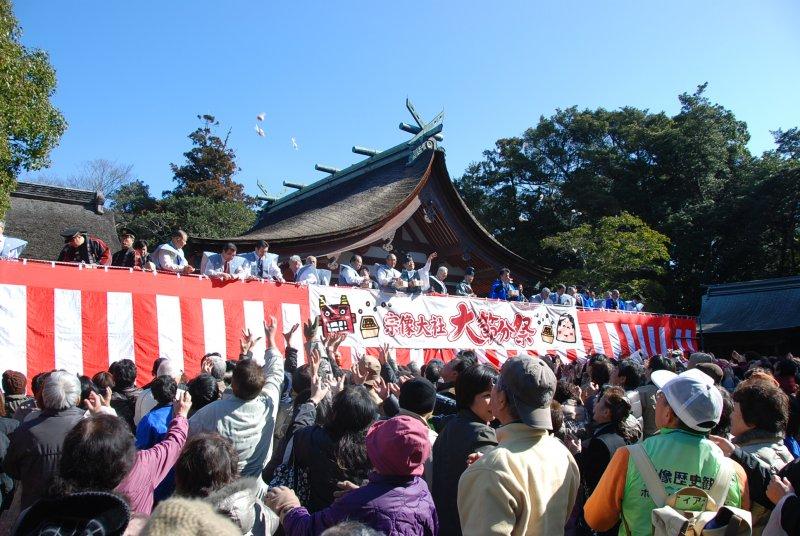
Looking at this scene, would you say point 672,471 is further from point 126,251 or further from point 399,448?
point 126,251

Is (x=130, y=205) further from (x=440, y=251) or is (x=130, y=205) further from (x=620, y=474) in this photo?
(x=620, y=474)

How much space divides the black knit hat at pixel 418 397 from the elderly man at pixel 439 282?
8.59 metres

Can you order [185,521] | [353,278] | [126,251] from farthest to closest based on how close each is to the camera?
[353,278] < [126,251] < [185,521]

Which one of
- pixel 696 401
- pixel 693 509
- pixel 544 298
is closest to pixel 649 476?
pixel 693 509

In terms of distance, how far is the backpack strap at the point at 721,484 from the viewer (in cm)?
230

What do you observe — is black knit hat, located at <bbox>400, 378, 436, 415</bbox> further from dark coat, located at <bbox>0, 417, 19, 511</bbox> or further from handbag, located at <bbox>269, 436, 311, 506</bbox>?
dark coat, located at <bbox>0, 417, 19, 511</bbox>

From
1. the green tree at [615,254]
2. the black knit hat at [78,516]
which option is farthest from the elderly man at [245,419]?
the green tree at [615,254]

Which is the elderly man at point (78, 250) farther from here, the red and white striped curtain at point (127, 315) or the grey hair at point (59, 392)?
the grey hair at point (59, 392)

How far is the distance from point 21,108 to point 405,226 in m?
7.90

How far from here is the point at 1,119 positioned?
9508mm

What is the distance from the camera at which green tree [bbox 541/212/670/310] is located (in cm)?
1844

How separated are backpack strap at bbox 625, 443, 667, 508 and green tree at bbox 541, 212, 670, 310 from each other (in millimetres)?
16949

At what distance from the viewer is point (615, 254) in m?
18.4

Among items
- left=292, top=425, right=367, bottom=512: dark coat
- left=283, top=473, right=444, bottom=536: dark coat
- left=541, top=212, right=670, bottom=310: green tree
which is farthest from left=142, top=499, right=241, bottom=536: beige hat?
left=541, top=212, right=670, bottom=310: green tree
